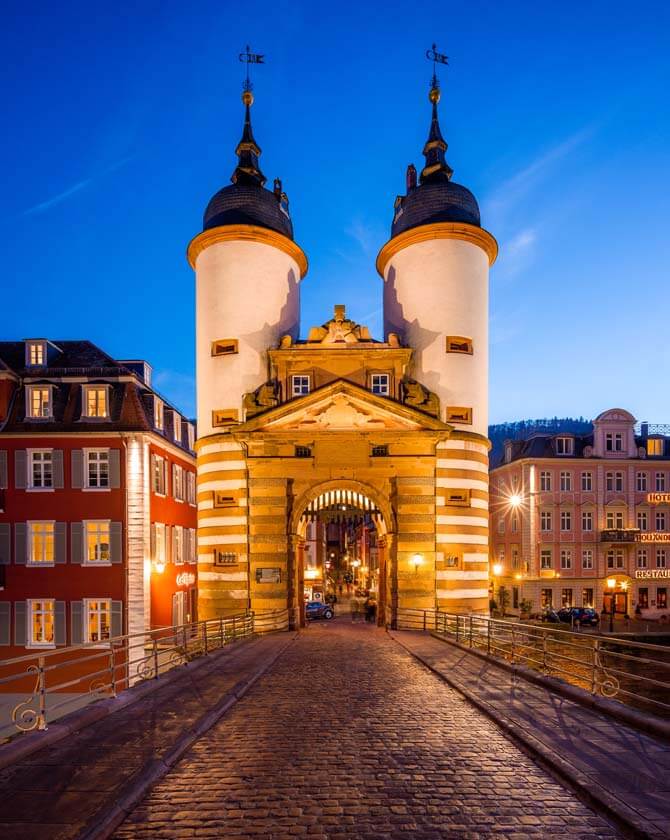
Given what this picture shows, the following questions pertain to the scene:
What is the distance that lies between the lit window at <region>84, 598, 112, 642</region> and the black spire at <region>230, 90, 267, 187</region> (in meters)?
20.0

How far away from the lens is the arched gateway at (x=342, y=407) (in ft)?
85.1

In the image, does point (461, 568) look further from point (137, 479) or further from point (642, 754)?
point (642, 754)

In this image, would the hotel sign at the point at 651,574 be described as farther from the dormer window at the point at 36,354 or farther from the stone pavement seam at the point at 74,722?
the stone pavement seam at the point at 74,722

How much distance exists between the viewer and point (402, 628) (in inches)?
1001

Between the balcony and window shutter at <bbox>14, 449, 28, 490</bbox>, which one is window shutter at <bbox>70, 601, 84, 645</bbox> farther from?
the balcony

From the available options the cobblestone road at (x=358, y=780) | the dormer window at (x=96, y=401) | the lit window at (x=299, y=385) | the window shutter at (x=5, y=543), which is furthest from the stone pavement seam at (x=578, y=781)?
the window shutter at (x=5, y=543)

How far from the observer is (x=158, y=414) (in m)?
31.9

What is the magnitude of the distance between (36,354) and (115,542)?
33.0 ft

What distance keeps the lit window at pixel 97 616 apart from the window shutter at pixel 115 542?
5.87 feet

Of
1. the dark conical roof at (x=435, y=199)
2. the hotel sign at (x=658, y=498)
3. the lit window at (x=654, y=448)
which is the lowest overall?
the hotel sign at (x=658, y=498)

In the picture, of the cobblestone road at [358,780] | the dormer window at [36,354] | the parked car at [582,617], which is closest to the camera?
the cobblestone road at [358,780]

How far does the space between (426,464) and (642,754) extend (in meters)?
18.0

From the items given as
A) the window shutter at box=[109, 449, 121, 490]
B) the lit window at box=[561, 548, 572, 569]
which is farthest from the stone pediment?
the lit window at box=[561, 548, 572, 569]

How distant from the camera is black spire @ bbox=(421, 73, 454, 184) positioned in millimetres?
31578
